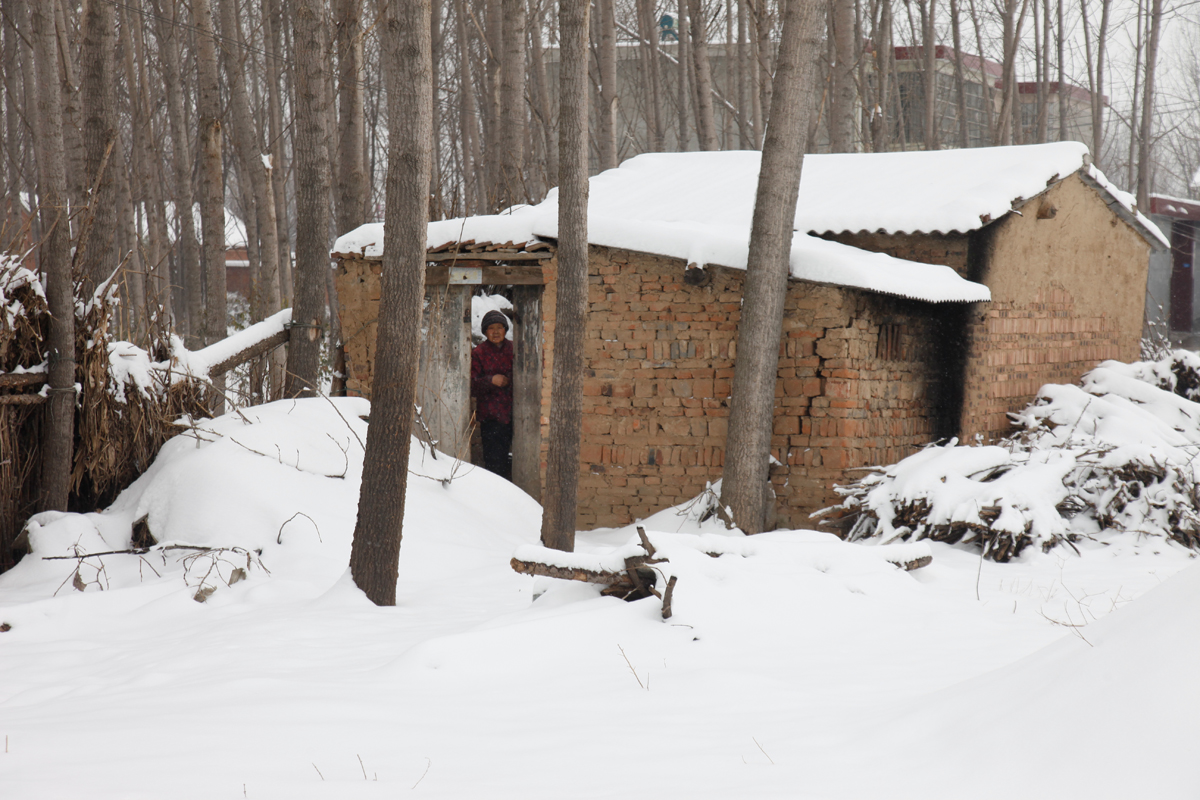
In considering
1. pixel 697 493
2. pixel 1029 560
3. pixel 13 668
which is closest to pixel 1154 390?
pixel 1029 560

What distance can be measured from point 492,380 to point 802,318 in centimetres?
290

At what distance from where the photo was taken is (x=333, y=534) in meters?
5.68

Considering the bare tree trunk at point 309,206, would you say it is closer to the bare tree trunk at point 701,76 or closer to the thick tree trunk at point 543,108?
the thick tree trunk at point 543,108

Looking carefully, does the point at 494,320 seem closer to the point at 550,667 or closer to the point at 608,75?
the point at 550,667

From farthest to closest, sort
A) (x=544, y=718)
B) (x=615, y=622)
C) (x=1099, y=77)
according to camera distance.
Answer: (x=1099, y=77) → (x=615, y=622) → (x=544, y=718)

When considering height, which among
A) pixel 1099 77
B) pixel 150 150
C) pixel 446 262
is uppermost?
pixel 1099 77

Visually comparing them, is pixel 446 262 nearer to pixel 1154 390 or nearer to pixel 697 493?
pixel 697 493

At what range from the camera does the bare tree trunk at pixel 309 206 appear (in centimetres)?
771

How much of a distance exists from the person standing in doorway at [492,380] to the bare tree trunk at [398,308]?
3741 mm

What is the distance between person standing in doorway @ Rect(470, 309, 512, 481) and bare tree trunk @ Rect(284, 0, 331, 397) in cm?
142

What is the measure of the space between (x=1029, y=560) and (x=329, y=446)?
15.5 ft

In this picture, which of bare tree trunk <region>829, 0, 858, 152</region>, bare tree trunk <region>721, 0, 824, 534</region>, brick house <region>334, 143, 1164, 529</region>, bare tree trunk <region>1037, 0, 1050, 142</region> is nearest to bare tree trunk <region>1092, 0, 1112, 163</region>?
bare tree trunk <region>1037, 0, 1050, 142</region>

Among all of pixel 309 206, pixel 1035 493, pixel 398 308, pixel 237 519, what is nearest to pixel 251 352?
pixel 309 206

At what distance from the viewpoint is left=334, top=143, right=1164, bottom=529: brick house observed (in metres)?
7.02
